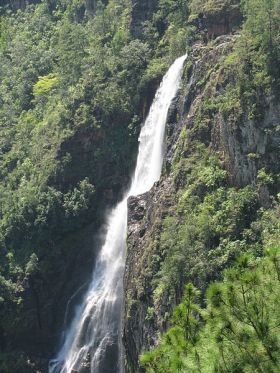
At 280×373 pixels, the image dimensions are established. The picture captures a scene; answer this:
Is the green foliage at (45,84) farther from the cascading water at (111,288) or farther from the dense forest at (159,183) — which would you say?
the cascading water at (111,288)

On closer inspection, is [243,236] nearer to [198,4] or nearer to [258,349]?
[258,349]

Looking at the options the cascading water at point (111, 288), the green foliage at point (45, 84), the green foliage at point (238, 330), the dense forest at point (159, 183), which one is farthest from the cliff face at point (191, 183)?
the green foliage at point (45, 84)

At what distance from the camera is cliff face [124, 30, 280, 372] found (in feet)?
85.0

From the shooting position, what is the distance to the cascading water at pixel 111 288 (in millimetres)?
34031

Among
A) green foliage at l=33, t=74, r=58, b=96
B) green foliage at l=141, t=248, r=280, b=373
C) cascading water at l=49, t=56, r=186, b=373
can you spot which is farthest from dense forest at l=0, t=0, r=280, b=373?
cascading water at l=49, t=56, r=186, b=373

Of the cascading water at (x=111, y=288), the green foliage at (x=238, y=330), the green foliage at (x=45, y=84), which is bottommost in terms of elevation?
the green foliage at (x=238, y=330)

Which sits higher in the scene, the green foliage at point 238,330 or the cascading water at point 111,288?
the cascading water at point 111,288

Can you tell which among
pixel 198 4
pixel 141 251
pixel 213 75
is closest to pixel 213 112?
pixel 213 75

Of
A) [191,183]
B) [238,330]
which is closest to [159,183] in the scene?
[191,183]

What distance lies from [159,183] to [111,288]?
23.2ft

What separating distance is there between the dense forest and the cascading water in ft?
4.93

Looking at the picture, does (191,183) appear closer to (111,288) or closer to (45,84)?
(111,288)

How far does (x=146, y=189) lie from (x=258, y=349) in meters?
26.0

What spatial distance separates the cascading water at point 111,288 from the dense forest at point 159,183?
1503 millimetres
